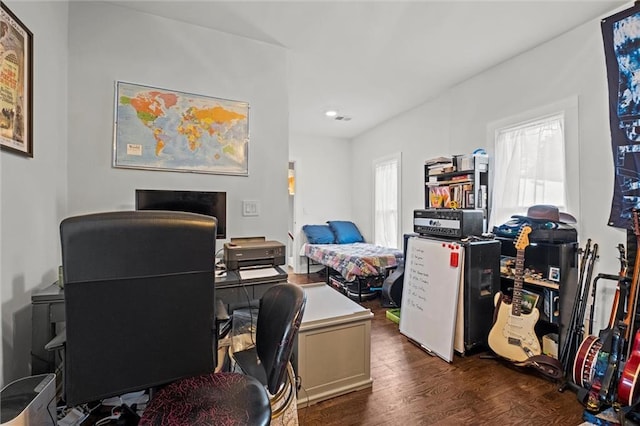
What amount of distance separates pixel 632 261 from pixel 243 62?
3174 millimetres

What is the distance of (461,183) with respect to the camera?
3.05 m

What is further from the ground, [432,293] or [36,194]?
[36,194]

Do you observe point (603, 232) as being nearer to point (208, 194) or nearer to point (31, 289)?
point (208, 194)

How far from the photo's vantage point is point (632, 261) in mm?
1884

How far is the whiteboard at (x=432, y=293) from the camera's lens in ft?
7.70

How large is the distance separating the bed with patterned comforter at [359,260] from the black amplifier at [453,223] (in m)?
1.21

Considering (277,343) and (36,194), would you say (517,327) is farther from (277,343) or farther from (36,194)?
(36,194)

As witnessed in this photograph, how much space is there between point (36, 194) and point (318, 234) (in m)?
4.05

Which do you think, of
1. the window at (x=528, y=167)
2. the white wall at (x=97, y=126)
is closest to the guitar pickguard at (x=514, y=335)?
the window at (x=528, y=167)

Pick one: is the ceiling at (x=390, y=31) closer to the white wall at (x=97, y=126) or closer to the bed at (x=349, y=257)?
the white wall at (x=97, y=126)

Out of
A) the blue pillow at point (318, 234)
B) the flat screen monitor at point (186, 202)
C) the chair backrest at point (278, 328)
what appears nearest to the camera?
the chair backrest at point (278, 328)

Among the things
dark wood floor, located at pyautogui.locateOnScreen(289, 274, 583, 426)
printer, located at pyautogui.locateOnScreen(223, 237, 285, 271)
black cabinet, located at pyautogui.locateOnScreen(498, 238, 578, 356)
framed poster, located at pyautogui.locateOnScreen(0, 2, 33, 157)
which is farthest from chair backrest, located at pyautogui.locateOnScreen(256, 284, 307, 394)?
black cabinet, located at pyautogui.locateOnScreen(498, 238, 578, 356)

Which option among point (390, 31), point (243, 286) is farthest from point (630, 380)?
point (390, 31)

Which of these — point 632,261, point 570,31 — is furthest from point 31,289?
point 570,31
